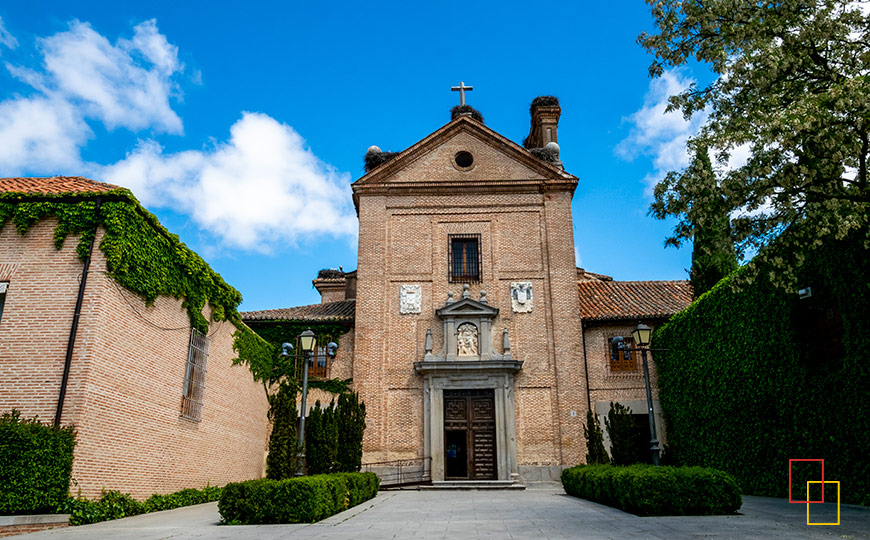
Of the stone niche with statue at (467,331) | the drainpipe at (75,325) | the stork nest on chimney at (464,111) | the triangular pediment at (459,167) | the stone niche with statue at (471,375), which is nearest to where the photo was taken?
the drainpipe at (75,325)

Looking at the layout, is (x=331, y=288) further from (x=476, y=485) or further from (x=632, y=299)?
(x=632, y=299)

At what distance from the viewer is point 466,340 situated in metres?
20.6

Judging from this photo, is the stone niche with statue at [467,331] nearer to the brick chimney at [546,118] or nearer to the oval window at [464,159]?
the oval window at [464,159]

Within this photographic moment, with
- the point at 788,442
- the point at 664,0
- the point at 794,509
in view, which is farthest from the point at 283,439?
the point at 788,442

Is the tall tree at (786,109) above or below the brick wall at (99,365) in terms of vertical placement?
above

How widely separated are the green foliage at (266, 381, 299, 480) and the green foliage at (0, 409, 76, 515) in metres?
3.18

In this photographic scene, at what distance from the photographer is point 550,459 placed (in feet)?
63.6

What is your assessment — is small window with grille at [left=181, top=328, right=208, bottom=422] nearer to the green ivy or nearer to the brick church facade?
the green ivy

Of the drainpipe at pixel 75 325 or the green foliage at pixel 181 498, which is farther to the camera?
the green foliage at pixel 181 498

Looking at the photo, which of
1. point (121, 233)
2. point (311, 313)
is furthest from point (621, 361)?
point (121, 233)

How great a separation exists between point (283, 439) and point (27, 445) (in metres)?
3.88

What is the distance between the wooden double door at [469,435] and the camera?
19469 mm

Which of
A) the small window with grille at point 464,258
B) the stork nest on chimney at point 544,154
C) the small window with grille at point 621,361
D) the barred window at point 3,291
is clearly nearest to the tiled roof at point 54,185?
the barred window at point 3,291

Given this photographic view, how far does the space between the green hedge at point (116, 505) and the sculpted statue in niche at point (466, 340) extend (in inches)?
383
